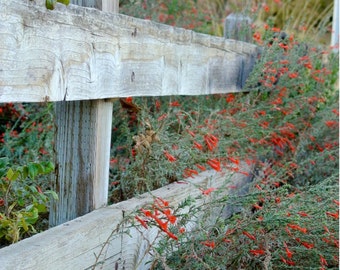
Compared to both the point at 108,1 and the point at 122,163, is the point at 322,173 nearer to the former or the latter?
the point at 122,163

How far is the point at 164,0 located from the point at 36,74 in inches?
159

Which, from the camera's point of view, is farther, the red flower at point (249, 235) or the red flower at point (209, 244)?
the red flower at point (249, 235)

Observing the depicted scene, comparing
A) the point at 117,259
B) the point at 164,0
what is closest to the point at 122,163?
the point at 117,259

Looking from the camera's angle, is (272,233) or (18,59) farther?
(272,233)

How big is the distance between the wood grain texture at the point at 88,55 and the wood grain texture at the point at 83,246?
1.51 ft

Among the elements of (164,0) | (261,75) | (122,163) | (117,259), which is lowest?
(117,259)

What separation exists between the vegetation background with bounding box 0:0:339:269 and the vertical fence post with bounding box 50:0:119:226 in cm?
8

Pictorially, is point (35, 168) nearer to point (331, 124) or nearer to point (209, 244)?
point (209, 244)

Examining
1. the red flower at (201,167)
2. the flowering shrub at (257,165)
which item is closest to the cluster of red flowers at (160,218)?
the flowering shrub at (257,165)

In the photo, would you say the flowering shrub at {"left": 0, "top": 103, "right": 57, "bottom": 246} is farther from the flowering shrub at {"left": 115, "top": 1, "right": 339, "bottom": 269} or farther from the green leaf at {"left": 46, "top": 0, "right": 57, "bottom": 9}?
the green leaf at {"left": 46, "top": 0, "right": 57, "bottom": 9}

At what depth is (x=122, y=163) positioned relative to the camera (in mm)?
3594

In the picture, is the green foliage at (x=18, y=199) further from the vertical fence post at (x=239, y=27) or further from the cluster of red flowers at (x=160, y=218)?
the vertical fence post at (x=239, y=27)

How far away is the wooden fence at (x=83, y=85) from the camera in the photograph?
7.20 ft

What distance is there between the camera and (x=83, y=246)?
251cm
